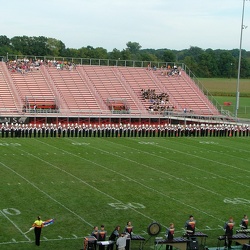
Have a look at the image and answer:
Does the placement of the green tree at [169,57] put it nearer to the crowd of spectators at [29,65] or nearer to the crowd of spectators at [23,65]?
the crowd of spectators at [29,65]

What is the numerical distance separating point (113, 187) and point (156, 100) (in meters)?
25.5

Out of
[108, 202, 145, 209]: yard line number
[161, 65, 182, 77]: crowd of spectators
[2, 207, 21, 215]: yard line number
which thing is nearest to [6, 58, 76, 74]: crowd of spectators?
[161, 65, 182, 77]: crowd of spectators

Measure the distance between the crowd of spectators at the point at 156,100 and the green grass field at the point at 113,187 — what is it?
13194mm

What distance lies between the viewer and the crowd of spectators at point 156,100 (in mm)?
43469

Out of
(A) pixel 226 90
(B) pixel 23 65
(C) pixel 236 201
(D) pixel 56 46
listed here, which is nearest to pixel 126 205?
(C) pixel 236 201

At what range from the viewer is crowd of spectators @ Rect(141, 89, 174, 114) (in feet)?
143

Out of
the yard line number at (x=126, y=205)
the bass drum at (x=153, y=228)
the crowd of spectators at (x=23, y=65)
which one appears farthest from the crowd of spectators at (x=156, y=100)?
the bass drum at (x=153, y=228)

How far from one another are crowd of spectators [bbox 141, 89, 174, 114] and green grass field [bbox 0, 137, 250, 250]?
519 inches

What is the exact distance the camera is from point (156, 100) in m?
44.9

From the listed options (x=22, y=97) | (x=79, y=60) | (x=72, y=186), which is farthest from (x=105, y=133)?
(x=79, y=60)

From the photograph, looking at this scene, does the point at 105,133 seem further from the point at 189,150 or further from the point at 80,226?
the point at 80,226

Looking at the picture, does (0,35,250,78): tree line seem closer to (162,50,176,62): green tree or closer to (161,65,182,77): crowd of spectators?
(162,50,176,62): green tree

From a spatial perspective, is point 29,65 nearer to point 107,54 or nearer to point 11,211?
point 11,211

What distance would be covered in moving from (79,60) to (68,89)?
5.45 m
